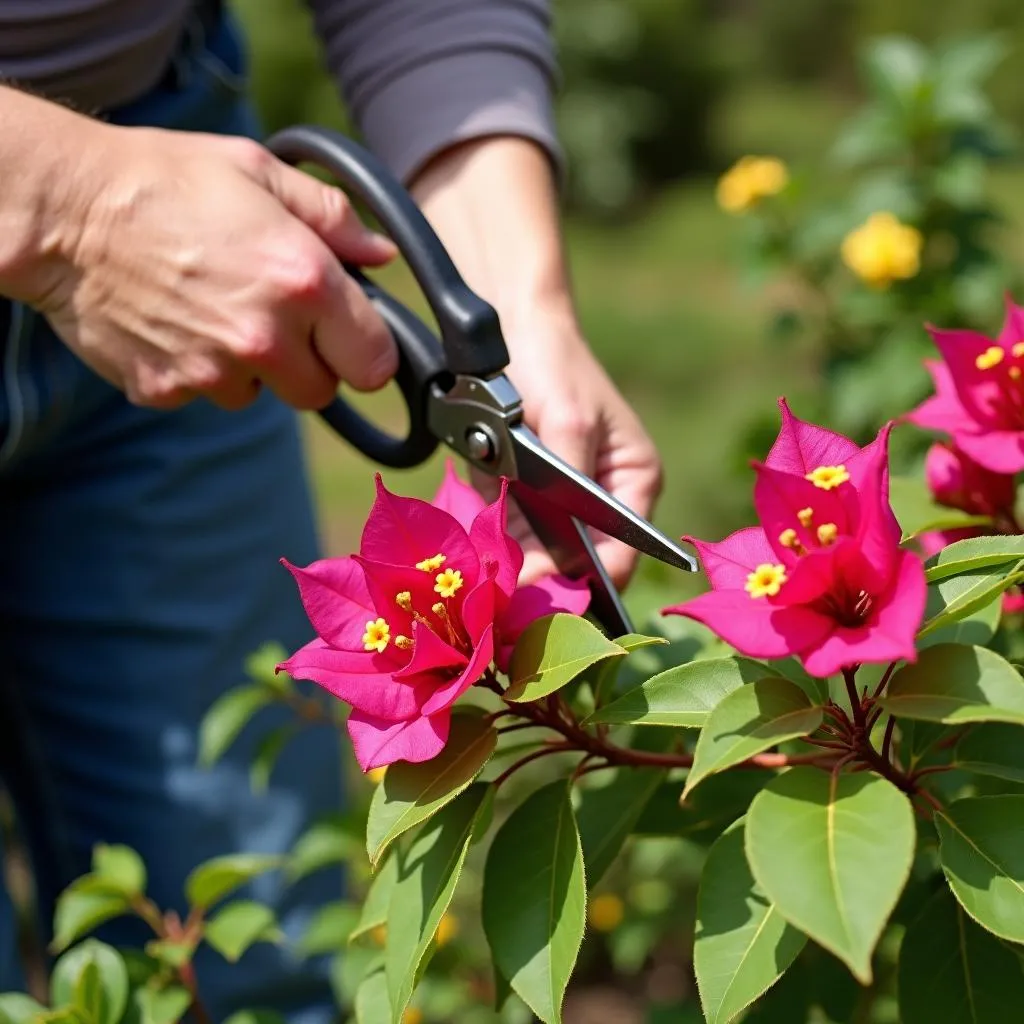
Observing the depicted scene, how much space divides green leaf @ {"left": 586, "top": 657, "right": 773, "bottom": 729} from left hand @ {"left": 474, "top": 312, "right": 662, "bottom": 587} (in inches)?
10.1

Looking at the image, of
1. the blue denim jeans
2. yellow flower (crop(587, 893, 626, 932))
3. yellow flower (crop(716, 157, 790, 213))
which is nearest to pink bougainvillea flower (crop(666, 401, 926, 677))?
the blue denim jeans

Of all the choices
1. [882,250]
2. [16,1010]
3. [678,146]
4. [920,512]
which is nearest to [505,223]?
[920,512]

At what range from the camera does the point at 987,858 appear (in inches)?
30.6

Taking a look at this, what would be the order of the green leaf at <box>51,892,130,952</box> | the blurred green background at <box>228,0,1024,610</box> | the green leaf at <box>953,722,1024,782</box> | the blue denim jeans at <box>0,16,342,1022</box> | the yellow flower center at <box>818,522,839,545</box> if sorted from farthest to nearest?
the blurred green background at <box>228,0,1024,610</box>, the blue denim jeans at <box>0,16,342,1022</box>, the green leaf at <box>51,892,130,952</box>, the green leaf at <box>953,722,1024,782</box>, the yellow flower center at <box>818,522,839,545</box>

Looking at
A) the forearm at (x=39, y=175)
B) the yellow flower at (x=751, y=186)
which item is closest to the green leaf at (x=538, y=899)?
the forearm at (x=39, y=175)

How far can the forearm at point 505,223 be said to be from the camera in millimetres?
1241

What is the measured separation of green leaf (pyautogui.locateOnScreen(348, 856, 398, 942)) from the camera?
3.09 ft

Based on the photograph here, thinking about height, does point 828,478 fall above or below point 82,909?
above

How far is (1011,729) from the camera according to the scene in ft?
2.91

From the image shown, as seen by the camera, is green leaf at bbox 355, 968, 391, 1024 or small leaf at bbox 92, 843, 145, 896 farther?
small leaf at bbox 92, 843, 145, 896

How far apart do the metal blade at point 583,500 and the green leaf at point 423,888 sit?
196 mm

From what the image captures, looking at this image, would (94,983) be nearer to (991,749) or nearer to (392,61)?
(991,749)

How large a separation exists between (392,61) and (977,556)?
35.8 inches

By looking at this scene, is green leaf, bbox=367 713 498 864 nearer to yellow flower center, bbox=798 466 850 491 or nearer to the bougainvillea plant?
the bougainvillea plant
